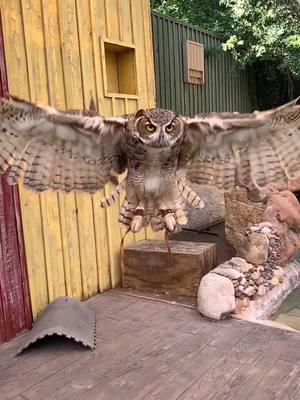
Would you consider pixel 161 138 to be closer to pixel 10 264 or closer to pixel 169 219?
pixel 169 219

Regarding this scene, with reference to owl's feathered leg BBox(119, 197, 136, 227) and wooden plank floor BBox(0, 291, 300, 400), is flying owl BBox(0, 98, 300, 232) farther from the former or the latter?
wooden plank floor BBox(0, 291, 300, 400)

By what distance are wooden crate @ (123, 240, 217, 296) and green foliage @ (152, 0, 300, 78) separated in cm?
463

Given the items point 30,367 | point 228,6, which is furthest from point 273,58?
point 30,367

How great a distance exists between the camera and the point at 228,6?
8133mm

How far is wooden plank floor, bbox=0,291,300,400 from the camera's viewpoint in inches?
104

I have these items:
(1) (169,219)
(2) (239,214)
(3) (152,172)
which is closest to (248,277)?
(2) (239,214)

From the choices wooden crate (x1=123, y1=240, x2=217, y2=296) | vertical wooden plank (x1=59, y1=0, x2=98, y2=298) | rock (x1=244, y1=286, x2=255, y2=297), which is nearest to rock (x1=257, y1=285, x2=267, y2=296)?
rock (x1=244, y1=286, x2=255, y2=297)

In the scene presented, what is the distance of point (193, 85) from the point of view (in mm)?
7289

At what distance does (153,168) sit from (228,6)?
22.9ft

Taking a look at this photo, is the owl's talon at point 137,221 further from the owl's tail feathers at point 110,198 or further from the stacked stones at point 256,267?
the stacked stones at point 256,267

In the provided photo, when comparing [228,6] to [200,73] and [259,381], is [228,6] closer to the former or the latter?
[200,73]

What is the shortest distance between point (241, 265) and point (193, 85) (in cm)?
393

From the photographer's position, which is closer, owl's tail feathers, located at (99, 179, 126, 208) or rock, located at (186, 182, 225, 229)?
owl's tail feathers, located at (99, 179, 126, 208)

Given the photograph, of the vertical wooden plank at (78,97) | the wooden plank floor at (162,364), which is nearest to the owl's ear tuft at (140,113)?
the wooden plank floor at (162,364)
